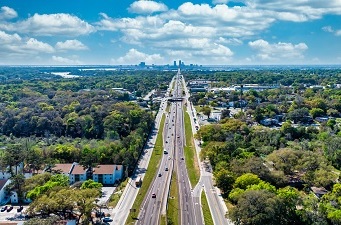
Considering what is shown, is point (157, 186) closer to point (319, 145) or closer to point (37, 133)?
point (319, 145)

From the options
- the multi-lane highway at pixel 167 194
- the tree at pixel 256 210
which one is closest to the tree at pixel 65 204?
the multi-lane highway at pixel 167 194

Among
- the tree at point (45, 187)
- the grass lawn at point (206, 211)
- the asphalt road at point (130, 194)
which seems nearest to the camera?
the grass lawn at point (206, 211)

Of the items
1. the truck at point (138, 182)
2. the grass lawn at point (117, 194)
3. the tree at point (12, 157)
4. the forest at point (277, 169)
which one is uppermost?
the tree at point (12, 157)

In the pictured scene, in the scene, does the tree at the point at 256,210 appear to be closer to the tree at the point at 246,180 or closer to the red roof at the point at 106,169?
the tree at the point at 246,180

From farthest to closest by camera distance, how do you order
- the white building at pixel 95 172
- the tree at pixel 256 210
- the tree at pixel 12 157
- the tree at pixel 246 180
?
the white building at pixel 95 172 < the tree at pixel 12 157 < the tree at pixel 246 180 < the tree at pixel 256 210

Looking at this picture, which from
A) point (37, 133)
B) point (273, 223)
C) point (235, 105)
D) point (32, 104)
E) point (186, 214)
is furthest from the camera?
point (235, 105)

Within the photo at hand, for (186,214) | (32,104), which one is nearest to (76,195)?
(186,214)

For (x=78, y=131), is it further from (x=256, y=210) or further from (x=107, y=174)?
(x=256, y=210)

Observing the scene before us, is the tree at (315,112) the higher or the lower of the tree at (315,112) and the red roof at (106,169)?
the higher

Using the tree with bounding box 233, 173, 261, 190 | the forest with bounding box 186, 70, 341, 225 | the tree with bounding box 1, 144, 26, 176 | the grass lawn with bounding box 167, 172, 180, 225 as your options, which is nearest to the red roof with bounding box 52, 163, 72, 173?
the tree with bounding box 1, 144, 26, 176
